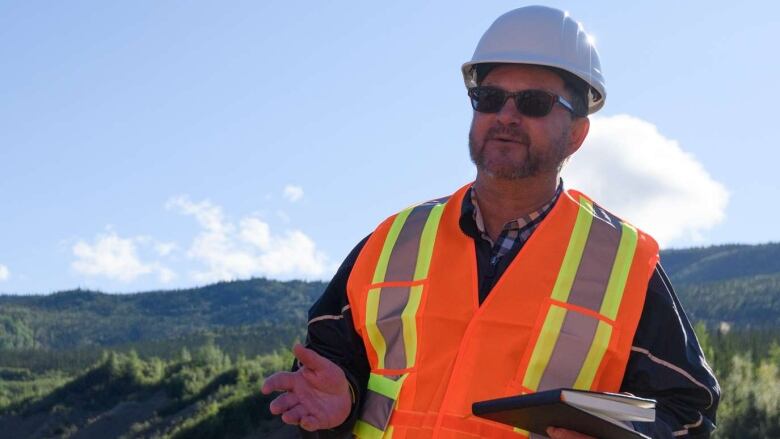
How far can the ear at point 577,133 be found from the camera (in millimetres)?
4350

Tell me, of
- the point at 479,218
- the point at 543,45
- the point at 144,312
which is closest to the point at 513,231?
the point at 479,218

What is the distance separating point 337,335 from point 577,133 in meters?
1.14

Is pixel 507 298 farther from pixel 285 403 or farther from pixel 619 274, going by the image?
pixel 285 403

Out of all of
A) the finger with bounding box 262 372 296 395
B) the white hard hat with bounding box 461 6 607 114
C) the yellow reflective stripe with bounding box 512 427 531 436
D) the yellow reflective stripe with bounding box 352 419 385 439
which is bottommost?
the yellow reflective stripe with bounding box 352 419 385 439

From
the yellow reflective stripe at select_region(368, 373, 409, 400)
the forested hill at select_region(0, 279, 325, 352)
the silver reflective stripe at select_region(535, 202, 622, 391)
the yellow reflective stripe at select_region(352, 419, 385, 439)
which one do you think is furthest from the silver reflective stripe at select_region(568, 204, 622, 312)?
the forested hill at select_region(0, 279, 325, 352)

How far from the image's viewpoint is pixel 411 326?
402 centimetres

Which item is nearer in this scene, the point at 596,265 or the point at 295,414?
the point at 295,414

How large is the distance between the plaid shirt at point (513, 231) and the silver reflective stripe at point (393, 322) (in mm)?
348

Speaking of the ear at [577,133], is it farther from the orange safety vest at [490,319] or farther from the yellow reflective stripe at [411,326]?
the yellow reflective stripe at [411,326]

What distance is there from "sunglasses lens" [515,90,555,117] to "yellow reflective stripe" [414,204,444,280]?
0.49 m

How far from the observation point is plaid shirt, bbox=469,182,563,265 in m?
4.21

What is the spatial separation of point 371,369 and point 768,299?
97422mm

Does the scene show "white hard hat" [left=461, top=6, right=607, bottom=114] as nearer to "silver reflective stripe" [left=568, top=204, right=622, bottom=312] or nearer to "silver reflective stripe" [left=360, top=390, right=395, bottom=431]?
"silver reflective stripe" [left=568, top=204, right=622, bottom=312]

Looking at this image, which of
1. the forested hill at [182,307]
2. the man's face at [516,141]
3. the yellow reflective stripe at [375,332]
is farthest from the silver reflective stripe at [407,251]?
the forested hill at [182,307]
